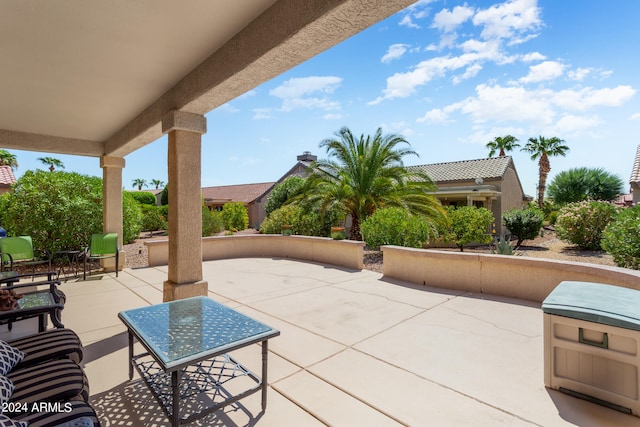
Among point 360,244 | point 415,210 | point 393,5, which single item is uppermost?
point 393,5

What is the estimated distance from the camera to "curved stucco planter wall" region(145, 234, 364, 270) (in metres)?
9.05

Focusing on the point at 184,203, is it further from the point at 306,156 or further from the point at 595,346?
the point at 306,156

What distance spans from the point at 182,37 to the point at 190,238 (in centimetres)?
292

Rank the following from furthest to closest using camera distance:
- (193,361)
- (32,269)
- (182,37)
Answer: (32,269), (182,37), (193,361)

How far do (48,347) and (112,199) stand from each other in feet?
25.0

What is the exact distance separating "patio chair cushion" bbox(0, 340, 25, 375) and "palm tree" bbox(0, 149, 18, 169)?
106 ft

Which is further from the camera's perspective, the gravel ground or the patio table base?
the gravel ground

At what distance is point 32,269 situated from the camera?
30.2 feet

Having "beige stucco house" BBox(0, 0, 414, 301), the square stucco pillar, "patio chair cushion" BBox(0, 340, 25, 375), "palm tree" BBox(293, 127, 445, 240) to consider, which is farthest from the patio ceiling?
"palm tree" BBox(293, 127, 445, 240)

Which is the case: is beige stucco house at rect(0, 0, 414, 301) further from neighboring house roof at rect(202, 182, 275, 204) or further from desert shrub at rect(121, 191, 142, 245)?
neighboring house roof at rect(202, 182, 275, 204)

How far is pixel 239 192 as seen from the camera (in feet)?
112

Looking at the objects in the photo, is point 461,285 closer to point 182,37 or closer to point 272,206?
point 182,37

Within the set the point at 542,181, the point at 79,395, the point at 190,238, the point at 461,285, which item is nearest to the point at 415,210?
the point at 461,285

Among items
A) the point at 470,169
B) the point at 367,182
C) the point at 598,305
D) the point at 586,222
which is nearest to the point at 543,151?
the point at 470,169
